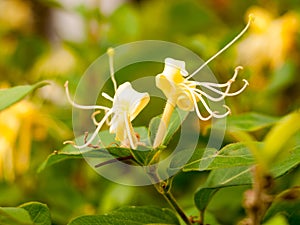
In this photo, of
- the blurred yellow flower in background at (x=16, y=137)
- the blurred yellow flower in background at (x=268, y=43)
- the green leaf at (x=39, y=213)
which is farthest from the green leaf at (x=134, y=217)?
the blurred yellow flower in background at (x=268, y=43)

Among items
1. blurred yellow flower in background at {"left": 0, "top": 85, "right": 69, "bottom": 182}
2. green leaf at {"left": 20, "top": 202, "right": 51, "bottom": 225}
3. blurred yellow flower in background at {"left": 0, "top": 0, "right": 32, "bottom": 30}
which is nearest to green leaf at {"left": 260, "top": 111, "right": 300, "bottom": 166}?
green leaf at {"left": 20, "top": 202, "right": 51, "bottom": 225}

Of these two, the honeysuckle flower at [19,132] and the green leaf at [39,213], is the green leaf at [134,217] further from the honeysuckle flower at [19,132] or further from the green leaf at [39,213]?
the honeysuckle flower at [19,132]

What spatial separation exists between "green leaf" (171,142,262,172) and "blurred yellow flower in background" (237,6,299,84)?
0.50 meters

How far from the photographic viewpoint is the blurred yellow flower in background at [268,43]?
955mm

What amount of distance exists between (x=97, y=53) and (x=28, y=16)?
39.7 inches

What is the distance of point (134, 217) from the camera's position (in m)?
0.46

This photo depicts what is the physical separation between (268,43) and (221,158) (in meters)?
0.57

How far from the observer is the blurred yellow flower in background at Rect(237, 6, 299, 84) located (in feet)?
3.13

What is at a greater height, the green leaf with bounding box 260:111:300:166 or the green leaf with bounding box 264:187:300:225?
the green leaf with bounding box 260:111:300:166

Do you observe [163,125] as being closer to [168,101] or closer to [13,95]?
[168,101]

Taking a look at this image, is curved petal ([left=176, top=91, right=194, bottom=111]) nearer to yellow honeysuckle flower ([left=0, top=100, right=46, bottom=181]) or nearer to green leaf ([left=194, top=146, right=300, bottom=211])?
green leaf ([left=194, top=146, right=300, bottom=211])

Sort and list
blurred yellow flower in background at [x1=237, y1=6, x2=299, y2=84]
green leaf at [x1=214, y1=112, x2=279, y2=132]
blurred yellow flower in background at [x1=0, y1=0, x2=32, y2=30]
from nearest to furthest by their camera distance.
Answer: green leaf at [x1=214, y1=112, x2=279, y2=132]
blurred yellow flower in background at [x1=237, y1=6, x2=299, y2=84]
blurred yellow flower in background at [x1=0, y1=0, x2=32, y2=30]

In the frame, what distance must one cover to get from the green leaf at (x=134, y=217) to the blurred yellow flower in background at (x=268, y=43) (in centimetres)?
49

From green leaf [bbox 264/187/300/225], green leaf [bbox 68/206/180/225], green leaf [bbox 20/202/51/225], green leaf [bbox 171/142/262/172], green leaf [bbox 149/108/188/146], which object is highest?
green leaf [bbox 149/108/188/146]
